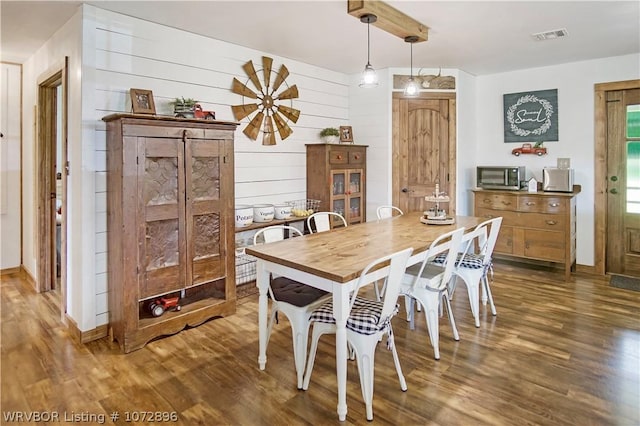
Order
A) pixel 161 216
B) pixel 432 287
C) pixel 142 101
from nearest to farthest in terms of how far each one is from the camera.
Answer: pixel 432 287
pixel 161 216
pixel 142 101

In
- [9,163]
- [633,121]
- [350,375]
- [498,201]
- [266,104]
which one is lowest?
[350,375]

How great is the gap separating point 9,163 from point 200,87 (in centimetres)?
278

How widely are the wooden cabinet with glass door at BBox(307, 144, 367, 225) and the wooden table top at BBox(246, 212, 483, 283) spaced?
1296mm

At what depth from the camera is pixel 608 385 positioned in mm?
2439

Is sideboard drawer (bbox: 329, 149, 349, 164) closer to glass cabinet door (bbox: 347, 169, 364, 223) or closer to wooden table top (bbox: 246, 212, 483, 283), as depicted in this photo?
glass cabinet door (bbox: 347, 169, 364, 223)

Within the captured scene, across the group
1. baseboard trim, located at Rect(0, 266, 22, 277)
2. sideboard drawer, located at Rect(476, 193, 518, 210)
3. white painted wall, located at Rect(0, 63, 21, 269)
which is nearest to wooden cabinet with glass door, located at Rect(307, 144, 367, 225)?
sideboard drawer, located at Rect(476, 193, 518, 210)

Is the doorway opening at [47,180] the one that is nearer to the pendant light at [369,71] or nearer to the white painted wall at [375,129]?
the pendant light at [369,71]

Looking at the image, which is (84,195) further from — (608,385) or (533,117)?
(533,117)

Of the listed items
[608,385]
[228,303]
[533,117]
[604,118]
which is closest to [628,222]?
[604,118]

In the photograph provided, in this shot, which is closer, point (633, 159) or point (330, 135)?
point (633, 159)

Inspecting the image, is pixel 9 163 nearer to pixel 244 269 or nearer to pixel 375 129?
pixel 244 269

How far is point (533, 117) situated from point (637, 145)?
114 cm

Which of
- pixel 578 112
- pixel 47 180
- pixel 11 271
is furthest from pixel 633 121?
pixel 11 271

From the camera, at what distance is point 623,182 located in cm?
471
